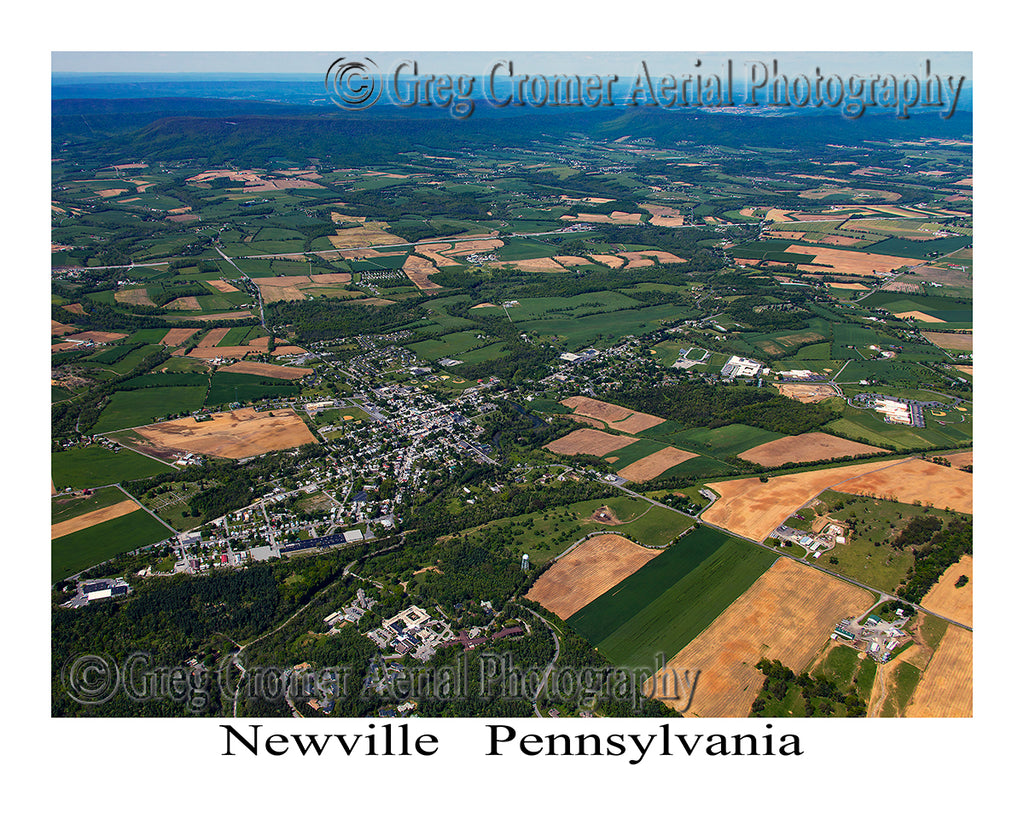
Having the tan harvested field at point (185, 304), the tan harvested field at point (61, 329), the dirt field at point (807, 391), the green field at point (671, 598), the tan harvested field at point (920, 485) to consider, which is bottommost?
the green field at point (671, 598)

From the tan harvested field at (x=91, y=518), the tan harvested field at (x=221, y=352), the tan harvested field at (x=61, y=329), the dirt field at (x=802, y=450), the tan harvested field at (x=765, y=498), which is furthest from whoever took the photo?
the tan harvested field at (x=61, y=329)

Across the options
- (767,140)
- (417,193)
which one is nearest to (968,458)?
(417,193)

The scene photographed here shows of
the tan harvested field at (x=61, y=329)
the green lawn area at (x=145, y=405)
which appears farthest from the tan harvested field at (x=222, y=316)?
the green lawn area at (x=145, y=405)

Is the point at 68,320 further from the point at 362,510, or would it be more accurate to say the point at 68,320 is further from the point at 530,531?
the point at 530,531

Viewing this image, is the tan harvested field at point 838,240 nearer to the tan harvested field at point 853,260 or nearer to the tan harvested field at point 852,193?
the tan harvested field at point 853,260

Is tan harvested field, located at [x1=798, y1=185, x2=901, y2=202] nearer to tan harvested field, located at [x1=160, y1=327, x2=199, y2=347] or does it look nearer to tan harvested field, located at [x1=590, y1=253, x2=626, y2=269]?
tan harvested field, located at [x1=590, y1=253, x2=626, y2=269]
